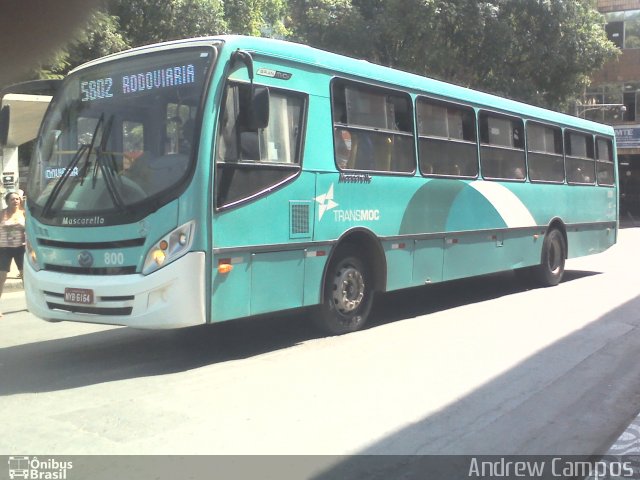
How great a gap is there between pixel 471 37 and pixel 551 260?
1211 centimetres

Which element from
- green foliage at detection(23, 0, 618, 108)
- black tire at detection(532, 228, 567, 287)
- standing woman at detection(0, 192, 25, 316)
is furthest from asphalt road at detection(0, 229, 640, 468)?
green foliage at detection(23, 0, 618, 108)

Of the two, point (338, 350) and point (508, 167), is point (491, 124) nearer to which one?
point (508, 167)

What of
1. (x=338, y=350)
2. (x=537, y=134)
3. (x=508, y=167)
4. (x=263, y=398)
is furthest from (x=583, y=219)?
(x=263, y=398)

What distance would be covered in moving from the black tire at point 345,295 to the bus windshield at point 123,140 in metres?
2.31

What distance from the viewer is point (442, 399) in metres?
5.30

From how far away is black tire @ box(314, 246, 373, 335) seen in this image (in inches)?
285

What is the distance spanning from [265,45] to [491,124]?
4966mm

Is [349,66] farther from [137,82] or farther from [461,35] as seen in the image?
[461,35]

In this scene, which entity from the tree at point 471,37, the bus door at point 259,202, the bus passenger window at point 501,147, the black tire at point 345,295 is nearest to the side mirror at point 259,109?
the bus door at point 259,202

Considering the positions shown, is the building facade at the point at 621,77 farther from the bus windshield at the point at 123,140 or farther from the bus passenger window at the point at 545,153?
the bus windshield at the point at 123,140

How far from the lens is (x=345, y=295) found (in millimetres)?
7461

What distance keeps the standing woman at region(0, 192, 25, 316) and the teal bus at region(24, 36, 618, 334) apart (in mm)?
2793

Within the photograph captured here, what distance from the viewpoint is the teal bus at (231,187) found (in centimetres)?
571

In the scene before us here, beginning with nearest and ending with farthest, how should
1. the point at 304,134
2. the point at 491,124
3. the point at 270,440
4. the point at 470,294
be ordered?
the point at 270,440 → the point at 304,134 → the point at 491,124 → the point at 470,294
